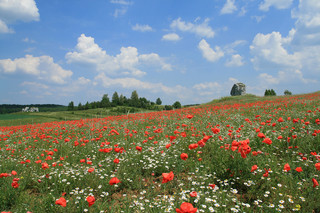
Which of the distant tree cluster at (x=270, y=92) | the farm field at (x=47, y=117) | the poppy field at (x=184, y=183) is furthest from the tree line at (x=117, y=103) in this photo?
the poppy field at (x=184, y=183)

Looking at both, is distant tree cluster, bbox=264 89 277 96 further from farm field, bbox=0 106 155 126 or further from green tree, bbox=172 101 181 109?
farm field, bbox=0 106 155 126

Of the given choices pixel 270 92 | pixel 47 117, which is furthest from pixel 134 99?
→ pixel 270 92

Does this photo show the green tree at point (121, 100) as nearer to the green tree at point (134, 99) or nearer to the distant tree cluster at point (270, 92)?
the green tree at point (134, 99)

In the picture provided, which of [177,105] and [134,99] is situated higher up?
[134,99]

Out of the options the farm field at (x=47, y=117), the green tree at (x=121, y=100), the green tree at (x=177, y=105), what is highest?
the green tree at (x=121, y=100)

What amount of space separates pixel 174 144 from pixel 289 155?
3049mm

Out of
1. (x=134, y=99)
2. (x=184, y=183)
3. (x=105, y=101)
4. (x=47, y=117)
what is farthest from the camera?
(x=134, y=99)

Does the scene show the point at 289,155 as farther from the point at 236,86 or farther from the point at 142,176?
the point at 236,86

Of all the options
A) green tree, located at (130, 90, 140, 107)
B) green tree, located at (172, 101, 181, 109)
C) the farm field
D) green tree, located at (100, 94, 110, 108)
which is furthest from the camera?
green tree, located at (130, 90, 140, 107)

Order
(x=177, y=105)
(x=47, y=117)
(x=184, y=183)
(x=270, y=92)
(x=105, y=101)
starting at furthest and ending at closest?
(x=105, y=101) < (x=177, y=105) < (x=270, y=92) < (x=47, y=117) < (x=184, y=183)

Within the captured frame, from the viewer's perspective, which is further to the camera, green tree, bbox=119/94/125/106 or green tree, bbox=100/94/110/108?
green tree, bbox=119/94/125/106

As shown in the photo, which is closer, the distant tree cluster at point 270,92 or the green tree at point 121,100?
the distant tree cluster at point 270,92

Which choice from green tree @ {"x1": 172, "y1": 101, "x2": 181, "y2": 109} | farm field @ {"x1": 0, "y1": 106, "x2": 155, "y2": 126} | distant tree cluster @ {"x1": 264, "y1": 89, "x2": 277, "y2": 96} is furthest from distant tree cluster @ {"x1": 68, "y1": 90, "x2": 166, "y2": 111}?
distant tree cluster @ {"x1": 264, "y1": 89, "x2": 277, "y2": 96}

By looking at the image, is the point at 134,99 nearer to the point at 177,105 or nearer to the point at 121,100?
the point at 121,100
